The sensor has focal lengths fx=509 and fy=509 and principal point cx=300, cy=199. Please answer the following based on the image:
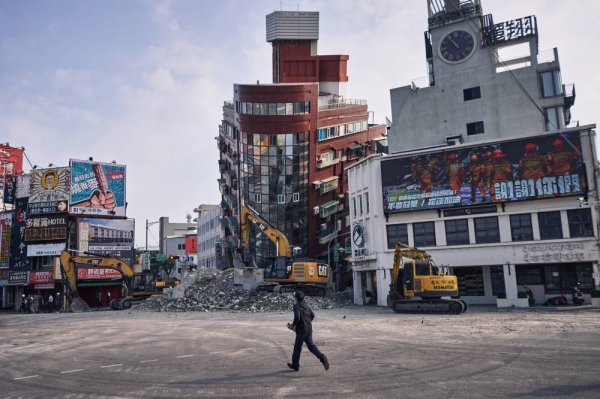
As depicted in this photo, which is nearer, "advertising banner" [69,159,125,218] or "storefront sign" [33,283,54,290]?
"storefront sign" [33,283,54,290]

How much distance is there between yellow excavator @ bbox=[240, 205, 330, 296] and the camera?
42.2m

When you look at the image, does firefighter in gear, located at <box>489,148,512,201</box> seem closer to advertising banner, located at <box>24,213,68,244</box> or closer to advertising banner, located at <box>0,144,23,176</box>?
advertising banner, located at <box>24,213,68,244</box>

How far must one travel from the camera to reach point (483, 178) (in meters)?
40.5

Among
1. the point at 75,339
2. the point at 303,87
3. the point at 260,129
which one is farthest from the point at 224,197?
the point at 75,339

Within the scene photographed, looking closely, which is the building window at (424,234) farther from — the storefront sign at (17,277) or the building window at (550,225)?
the storefront sign at (17,277)

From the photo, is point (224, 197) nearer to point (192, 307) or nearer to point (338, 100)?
point (338, 100)

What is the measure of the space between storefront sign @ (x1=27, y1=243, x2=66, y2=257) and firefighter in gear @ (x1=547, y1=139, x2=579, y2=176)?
5389cm

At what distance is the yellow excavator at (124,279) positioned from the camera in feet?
144

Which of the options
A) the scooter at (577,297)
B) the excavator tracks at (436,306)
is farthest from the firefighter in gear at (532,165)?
the excavator tracks at (436,306)

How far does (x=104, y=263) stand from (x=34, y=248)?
75.5 ft

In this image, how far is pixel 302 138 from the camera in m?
70.7

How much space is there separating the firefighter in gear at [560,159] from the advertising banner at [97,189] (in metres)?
51.8

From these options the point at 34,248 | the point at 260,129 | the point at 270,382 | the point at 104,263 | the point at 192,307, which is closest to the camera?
the point at 270,382

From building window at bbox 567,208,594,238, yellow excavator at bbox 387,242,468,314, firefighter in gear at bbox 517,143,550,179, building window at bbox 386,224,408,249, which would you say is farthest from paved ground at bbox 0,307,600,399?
building window at bbox 386,224,408,249
